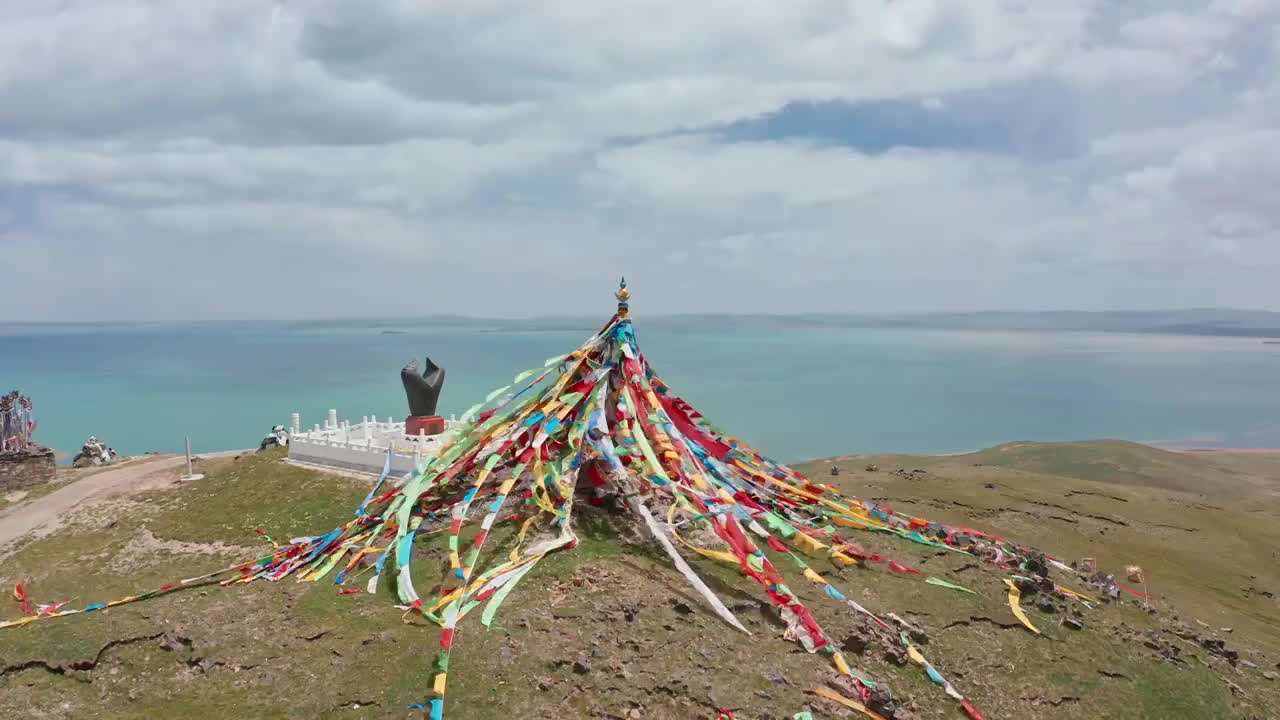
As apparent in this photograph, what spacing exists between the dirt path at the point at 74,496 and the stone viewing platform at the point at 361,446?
216 inches

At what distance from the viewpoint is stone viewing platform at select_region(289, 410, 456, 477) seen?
23766mm

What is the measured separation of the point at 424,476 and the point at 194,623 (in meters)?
5.40

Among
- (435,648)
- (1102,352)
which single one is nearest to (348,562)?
(435,648)

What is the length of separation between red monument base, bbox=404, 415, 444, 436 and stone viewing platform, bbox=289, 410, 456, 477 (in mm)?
A: 170

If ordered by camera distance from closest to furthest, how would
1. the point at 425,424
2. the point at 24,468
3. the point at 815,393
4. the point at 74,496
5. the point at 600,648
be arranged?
the point at 600,648
the point at 425,424
the point at 74,496
the point at 24,468
the point at 815,393

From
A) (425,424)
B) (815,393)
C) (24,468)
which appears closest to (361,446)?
(425,424)

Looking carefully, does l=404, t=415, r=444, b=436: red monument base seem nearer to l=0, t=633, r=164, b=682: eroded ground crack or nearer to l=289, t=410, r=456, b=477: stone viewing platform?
l=289, t=410, r=456, b=477: stone viewing platform

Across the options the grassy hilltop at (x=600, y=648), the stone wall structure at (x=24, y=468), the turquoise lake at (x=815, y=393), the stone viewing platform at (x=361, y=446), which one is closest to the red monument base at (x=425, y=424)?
the stone viewing platform at (x=361, y=446)

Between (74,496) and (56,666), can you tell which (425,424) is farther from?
(74,496)

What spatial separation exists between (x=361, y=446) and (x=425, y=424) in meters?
2.41

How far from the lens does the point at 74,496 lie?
26.9m

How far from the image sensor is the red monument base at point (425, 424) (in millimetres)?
25016

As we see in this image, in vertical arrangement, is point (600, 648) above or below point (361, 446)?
below

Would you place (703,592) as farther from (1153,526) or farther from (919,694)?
(1153,526)
